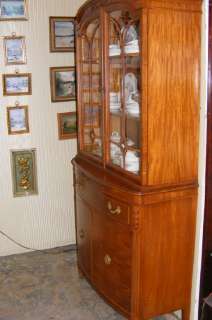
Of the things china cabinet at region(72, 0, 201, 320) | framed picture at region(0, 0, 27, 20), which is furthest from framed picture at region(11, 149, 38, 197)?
framed picture at region(0, 0, 27, 20)

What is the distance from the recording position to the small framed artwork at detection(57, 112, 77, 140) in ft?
9.91

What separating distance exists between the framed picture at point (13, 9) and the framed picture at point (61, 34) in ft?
0.66

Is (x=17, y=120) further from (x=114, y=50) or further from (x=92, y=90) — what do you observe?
(x=114, y=50)

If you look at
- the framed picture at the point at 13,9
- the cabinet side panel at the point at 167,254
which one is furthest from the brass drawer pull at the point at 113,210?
the framed picture at the point at 13,9

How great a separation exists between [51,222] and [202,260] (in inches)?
57.1

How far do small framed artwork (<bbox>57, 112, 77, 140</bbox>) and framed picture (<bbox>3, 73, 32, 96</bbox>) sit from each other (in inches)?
12.2

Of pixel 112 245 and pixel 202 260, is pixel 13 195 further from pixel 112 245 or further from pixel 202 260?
pixel 202 260

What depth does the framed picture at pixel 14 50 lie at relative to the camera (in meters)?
2.78

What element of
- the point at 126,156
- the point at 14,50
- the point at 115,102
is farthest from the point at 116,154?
the point at 14,50

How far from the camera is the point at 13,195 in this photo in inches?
119

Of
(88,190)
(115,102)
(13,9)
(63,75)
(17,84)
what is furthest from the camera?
(63,75)

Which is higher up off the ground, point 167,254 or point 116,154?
point 116,154

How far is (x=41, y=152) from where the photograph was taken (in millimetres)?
3021

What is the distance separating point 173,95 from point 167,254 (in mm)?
812
